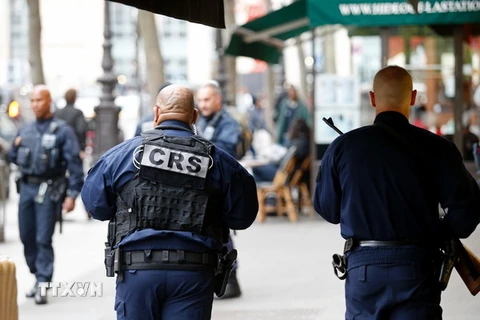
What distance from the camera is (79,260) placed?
1359 centimetres

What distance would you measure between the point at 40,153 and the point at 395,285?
550cm

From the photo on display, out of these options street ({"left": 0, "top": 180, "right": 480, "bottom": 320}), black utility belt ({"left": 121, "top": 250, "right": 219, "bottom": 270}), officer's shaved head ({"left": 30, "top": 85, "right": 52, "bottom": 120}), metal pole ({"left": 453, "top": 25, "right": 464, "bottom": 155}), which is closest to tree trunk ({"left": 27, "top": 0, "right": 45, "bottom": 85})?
street ({"left": 0, "top": 180, "right": 480, "bottom": 320})

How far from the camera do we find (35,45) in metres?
21.1

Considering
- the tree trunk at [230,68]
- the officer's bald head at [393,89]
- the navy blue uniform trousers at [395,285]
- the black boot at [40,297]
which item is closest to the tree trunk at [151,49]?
the tree trunk at [230,68]

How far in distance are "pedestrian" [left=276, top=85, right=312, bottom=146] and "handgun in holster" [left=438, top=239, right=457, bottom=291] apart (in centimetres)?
1772

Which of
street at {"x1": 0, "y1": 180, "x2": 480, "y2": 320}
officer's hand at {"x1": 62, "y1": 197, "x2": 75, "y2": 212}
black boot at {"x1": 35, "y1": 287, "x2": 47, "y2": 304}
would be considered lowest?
street at {"x1": 0, "y1": 180, "x2": 480, "y2": 320}

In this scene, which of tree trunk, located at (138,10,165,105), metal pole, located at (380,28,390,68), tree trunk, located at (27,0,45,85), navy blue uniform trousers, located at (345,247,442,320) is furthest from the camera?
tree trunk, located at (27,0,45,85)

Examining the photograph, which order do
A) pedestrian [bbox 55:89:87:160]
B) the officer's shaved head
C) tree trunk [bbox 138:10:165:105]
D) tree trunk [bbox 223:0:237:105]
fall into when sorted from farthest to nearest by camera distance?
tree trunk [bbox 223:0:237:105]
tree trunk [bbox 138:10:165:105]
pedestrian [bbox 55:89:87:160]
the officer's shaved head

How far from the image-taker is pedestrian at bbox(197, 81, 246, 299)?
10406mm

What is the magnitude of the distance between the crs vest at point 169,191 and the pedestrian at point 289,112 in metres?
17.6

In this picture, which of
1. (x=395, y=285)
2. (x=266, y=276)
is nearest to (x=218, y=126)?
(x=266, y=276)

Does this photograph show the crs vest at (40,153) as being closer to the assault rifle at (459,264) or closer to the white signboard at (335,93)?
the assault rifle at (459,264)

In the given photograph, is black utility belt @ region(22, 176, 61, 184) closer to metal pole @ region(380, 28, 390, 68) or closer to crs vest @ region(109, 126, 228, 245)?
crs vest @ region(109, 126, 228, 245)

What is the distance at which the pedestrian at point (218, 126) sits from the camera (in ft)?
34.1
